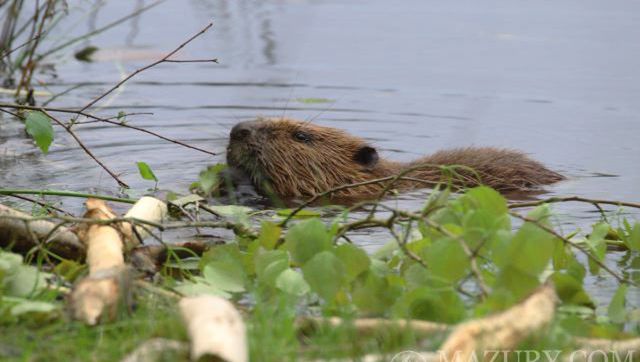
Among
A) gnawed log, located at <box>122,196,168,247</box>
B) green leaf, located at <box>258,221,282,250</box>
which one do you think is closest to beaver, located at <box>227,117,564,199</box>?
gnawed log, located at <box>122,196,168,247</box>

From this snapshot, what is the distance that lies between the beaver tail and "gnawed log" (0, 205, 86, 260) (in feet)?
7.60

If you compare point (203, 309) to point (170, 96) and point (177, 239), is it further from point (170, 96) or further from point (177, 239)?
point (170, 96)

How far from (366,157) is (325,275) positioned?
106 inches

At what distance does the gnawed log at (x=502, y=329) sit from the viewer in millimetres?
2277

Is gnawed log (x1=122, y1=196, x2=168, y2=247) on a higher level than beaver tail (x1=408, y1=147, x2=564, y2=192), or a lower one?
higher

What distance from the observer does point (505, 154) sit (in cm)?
546

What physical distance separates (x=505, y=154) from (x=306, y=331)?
3.01 m

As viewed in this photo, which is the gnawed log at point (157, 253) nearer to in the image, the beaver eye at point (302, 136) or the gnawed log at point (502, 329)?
the gnawed log at point (502, 329)

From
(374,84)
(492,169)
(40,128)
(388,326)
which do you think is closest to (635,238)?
(388,326)

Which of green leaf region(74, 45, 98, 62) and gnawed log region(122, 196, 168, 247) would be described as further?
green leaf region(74, 45, 98, 62)

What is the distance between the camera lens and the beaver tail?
5270mm

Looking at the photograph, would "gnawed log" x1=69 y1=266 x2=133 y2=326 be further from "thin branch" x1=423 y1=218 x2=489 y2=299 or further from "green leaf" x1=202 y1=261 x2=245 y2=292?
"thin branch" x1=423 y1=218 x2=489 y2=299

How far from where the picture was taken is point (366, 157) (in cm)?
545

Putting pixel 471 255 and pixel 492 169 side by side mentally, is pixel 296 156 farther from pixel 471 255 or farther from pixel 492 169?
pixel 471 255
